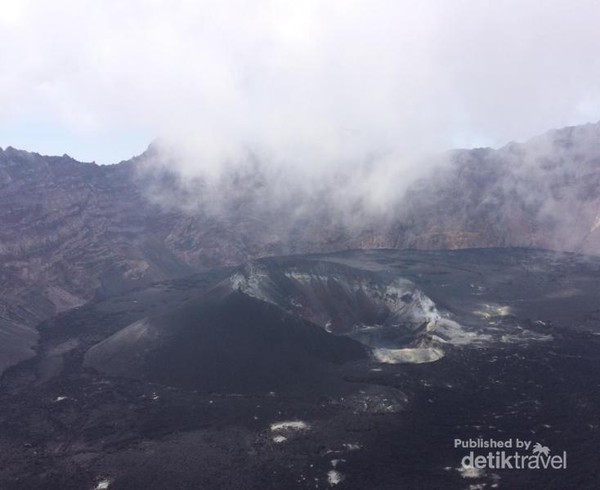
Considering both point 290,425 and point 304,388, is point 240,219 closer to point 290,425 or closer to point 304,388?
point 304,388

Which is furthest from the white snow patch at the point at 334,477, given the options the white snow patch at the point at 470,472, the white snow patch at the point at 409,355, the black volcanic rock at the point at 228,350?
the white snow patch at the point at 409,355

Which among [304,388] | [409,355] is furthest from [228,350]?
[409,355]

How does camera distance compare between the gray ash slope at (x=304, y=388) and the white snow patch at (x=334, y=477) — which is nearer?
the white snow patch at (x=334, y=477)

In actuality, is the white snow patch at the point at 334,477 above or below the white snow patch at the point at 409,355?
below

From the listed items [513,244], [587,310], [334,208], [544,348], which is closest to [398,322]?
[544,348]

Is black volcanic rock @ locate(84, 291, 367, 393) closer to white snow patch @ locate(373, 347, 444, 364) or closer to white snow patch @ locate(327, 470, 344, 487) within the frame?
white snow patch @ locate(373, 347, 444, 364)

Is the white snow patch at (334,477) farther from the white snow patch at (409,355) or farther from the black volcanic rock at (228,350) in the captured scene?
the white snow patch at (409,355)

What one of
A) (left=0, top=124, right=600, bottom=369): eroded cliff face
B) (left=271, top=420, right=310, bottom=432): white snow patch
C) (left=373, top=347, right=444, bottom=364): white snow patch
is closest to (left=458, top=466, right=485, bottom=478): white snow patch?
(left=271, top=420, right=310, bottom=432): white snow patch
